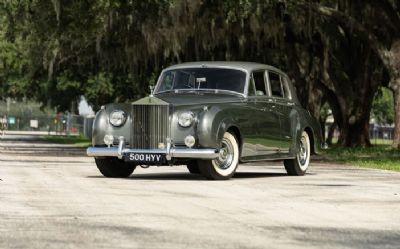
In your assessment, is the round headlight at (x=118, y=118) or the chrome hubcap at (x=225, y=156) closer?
the chrome hubcap at (x=225, y=156)

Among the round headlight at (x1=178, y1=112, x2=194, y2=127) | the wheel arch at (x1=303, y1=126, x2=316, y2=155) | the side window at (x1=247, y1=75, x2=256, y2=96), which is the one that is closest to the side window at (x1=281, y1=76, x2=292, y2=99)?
the wheel arch at (x1=303, y1=126, x2=316, y2=155)

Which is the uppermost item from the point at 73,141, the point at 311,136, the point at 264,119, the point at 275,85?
the point at 275,85

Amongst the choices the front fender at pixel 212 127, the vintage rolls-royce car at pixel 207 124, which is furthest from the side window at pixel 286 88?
the front fender at pixel 212 127

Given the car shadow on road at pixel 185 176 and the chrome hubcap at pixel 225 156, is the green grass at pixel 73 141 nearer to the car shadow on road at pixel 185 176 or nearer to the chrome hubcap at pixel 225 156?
the car shadow on road at pixel 185 176

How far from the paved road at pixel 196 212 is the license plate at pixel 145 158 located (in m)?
0.33

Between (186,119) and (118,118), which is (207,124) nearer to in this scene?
(186,119)

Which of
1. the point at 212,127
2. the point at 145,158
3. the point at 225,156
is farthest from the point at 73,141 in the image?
the point at 212,127

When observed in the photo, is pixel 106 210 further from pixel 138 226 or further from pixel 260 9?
pixel 260 9

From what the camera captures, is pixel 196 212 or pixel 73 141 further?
pixel 73 141

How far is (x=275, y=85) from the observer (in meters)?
17.7

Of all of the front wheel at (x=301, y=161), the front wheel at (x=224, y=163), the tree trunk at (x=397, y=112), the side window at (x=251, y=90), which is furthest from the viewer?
the tree trunk at (x=397, y=112)

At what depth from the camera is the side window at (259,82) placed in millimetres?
16925

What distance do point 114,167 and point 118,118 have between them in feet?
3.07

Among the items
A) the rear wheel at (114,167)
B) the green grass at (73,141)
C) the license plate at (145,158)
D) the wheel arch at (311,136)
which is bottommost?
the green grass at (73,141)
